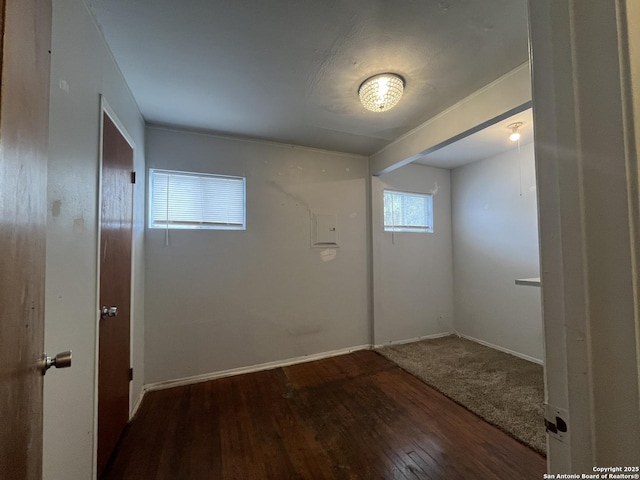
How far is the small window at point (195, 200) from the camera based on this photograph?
7.98 feet

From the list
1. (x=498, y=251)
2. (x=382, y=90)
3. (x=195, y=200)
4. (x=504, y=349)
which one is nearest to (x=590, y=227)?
(x=382, y=90)

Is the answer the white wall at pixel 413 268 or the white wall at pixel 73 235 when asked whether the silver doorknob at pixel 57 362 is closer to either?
the white wall at pixel 73 235

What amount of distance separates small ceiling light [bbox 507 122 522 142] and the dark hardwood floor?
8.79 ft

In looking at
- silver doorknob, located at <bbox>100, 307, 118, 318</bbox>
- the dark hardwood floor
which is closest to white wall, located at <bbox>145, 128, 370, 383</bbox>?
the dark hardwood floor

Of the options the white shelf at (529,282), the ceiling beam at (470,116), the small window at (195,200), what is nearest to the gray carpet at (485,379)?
the white shelf at (529,282)

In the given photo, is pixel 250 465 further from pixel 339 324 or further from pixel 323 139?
pixel 323 139

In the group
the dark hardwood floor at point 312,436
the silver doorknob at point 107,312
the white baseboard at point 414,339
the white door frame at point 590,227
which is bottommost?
the dark hardwood floor at point 312,436

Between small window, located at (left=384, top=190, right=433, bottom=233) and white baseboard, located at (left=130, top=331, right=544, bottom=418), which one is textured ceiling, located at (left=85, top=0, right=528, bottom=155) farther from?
white baseboard, located at (left=130, top=331, right=544, bottom=418)

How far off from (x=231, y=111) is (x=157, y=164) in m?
0.90

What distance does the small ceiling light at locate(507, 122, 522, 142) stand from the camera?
2533 mm

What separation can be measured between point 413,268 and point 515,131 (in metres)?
1.96

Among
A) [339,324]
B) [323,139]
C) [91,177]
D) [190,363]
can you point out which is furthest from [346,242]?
[91,177]

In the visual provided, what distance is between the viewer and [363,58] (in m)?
1.62

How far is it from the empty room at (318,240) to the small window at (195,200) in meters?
0.03
